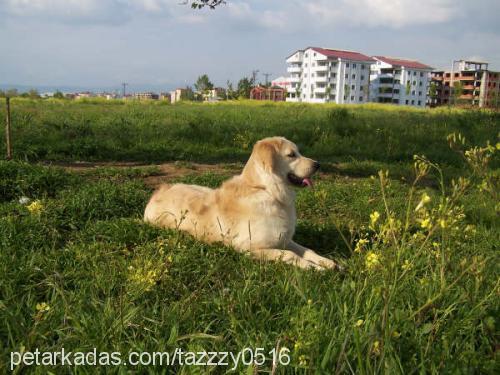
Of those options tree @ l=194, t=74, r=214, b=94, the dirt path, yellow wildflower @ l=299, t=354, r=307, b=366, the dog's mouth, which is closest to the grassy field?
yellow wildflower @ l=299, t=354, r=307, b=366

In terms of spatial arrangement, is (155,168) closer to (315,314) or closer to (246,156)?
(246,156)

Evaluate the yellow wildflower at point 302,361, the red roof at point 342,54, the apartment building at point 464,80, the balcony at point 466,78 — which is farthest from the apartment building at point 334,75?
the yellow wildflower at point 302,361

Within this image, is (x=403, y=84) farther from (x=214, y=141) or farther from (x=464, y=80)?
(x=214, y=141)

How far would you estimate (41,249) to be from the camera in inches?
154

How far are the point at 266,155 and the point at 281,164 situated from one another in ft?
0.62

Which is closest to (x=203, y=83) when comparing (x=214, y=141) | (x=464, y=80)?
(x=464, y=80)

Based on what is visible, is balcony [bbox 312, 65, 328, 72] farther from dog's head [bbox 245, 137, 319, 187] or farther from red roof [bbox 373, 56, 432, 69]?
dog's head [bbox 245, 137, 319, 187]

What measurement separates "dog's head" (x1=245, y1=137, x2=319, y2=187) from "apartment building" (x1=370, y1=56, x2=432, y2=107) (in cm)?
11358

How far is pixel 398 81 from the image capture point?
112688 mm

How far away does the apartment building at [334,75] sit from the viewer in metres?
106

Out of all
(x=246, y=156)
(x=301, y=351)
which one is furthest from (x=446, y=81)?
(x=301, y=351)

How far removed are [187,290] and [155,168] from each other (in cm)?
518

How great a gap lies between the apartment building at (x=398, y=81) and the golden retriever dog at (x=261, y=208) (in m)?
114

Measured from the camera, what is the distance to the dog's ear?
4.27 m
